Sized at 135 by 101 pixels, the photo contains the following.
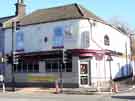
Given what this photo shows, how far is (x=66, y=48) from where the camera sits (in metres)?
39.1

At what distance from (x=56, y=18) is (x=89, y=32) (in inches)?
161

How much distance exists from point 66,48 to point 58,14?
4.75 meters

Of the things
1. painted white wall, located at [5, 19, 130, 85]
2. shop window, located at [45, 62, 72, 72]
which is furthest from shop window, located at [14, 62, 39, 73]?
painted white wall, located at [5, 19, 130, 85]

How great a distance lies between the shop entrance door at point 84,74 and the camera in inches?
1516

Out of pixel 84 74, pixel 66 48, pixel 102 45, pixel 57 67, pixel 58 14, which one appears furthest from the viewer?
pixel 58 14

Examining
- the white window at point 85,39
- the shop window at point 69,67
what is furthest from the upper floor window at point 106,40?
the shop window at point 69,67

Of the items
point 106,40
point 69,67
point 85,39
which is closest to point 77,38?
point 85,39

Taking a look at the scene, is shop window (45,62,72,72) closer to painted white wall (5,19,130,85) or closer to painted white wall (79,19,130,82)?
painted white wall (5,19,130,85)

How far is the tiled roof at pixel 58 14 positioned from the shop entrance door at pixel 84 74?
4857mm

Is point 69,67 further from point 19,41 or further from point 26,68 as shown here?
point 19,41

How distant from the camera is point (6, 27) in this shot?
44688mm

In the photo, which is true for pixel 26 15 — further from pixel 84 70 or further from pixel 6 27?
pixel 84 70

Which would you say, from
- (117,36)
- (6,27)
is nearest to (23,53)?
(6,27)

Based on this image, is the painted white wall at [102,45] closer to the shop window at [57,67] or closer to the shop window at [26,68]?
the shop window at [57,67]
